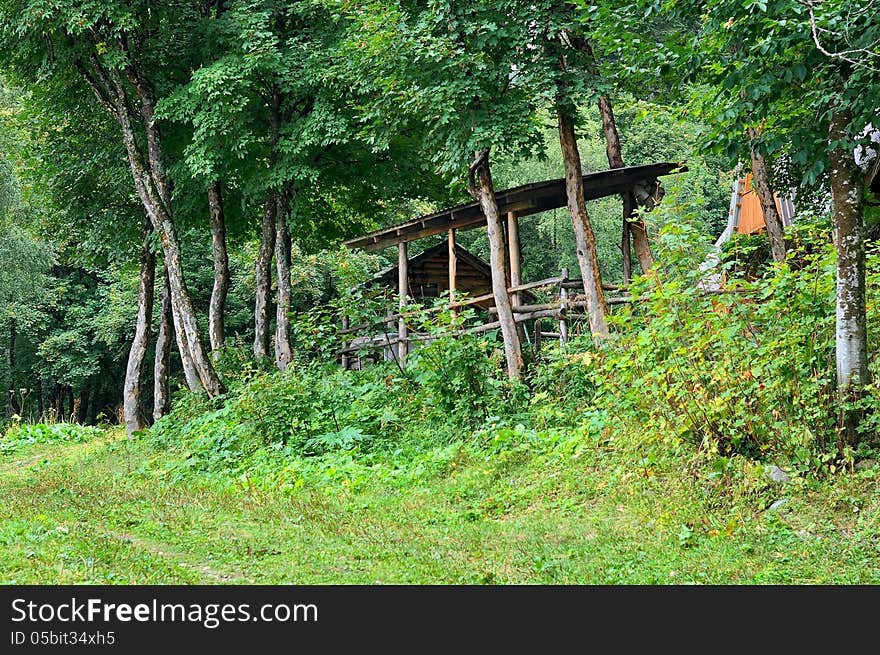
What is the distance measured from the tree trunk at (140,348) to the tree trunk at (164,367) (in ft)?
1.17

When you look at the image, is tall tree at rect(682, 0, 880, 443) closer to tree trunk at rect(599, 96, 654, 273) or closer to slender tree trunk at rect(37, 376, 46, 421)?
tree trunk at rect(599, 96, 654, 273)

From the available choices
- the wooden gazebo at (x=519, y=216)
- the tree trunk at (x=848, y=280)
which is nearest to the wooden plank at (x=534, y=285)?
the wooden gazebo at (x=519, y=216)

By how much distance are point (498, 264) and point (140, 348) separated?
9.77 m

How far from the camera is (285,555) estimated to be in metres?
7.11

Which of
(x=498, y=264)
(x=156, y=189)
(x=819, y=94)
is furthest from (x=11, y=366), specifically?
(x=819, y=94)

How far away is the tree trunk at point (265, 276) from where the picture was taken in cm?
2023

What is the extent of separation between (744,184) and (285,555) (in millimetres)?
18014

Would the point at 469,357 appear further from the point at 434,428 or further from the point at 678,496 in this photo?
the point at 678,496

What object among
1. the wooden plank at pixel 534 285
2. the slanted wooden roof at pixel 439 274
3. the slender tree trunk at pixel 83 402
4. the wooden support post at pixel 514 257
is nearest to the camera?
the wooden plank at pixel 534 285

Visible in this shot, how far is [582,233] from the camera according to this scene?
14516mm

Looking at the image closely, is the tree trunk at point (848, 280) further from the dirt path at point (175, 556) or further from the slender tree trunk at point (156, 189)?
the slender tree trunk at point (156, 189)

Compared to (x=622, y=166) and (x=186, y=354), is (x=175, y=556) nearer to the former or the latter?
(x=186, y=354)

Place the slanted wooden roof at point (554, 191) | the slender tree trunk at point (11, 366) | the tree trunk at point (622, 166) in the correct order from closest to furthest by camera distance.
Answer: the tree trunk at point (622, 166), the slanted wooden roof at point (554, 191), the slender tree trunk at point (11, 366)
